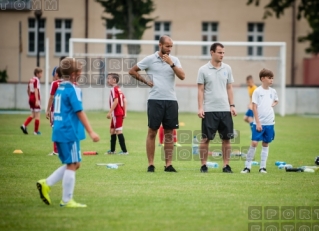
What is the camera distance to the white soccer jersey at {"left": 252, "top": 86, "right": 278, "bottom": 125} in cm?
1329

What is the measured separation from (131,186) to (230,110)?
10.0 ft

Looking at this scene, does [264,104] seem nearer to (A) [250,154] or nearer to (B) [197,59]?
(A) [250,154]

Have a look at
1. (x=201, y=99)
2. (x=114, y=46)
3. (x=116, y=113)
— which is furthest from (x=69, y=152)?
(x=114, y=46)

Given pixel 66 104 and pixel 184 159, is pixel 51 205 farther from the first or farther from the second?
pixel 184 159

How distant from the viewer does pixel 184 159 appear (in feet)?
53.7

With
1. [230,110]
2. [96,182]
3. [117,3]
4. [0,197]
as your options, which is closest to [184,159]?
[230,110]

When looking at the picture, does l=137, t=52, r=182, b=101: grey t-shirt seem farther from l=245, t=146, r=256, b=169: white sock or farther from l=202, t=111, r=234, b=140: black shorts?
l=245, t=146, r=256, b=169: white sock

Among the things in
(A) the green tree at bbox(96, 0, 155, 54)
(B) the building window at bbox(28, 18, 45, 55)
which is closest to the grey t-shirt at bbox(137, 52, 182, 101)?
(A) the green tree at bbox(96, 0, 155, 54)

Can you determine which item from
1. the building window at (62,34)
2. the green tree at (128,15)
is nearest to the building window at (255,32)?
the green tree at (128,15)

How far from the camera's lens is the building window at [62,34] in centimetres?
4594

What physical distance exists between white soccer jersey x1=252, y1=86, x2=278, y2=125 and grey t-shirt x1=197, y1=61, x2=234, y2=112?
555 millimetres

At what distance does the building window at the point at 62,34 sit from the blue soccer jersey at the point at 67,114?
3697cm

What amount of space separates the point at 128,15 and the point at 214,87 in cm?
3037

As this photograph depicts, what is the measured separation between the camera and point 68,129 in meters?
9.24
